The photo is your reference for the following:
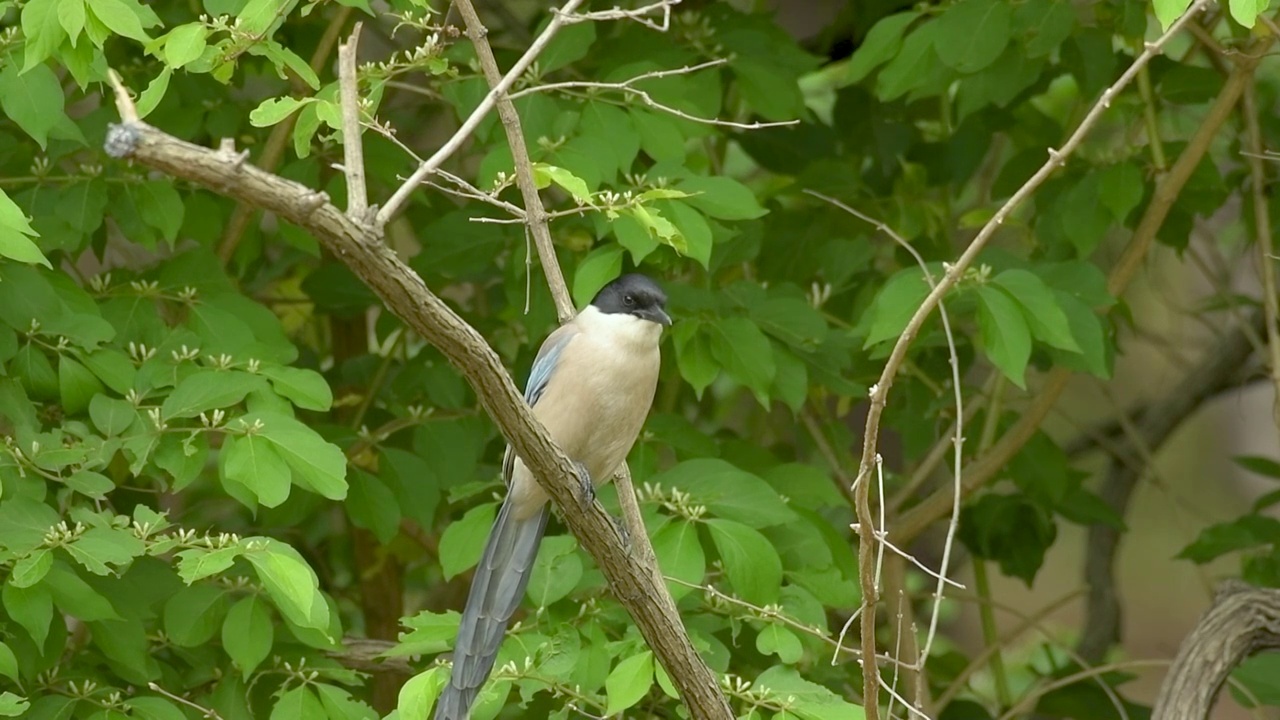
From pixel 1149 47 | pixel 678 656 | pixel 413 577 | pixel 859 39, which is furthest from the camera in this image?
pixel 413 577

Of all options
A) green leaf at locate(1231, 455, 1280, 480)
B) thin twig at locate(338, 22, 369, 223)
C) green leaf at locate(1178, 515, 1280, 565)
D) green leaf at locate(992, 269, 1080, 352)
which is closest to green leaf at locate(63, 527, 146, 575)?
thin twig at locate(338, 22, 369, 223)

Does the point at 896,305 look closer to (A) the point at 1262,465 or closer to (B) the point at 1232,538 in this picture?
(B) the point at 1232,538

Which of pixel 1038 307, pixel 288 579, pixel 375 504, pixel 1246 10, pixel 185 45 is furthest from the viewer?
pixel 375 504

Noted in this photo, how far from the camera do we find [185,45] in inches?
113

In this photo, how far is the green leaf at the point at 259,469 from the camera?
2965 millimetres

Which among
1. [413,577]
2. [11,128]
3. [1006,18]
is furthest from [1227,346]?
[11,128]

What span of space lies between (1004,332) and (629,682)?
1208 mm

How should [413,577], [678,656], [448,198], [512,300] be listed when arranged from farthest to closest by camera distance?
[413,577] → [448,198] → [512,300] → [678,656]

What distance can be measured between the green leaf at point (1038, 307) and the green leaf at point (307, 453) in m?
1.60

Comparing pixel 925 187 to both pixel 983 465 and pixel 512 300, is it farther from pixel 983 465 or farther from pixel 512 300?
pixel 512 300

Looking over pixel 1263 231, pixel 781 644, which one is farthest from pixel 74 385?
pixel 1263 231

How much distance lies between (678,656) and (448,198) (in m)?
2.09

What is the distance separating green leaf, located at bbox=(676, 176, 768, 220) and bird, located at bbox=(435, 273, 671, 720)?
0.76 ft

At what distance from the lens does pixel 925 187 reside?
5.04 meters
